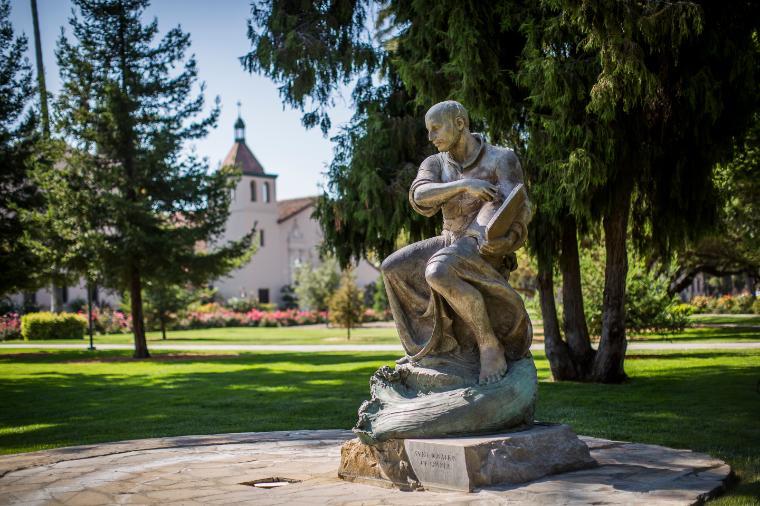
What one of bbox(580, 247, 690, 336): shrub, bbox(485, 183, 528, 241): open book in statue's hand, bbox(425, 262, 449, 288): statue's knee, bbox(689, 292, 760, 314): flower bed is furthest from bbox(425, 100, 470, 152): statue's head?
bbox(689, 292, 760, 314): flower bed

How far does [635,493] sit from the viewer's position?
16.4ft

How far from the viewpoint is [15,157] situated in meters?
25.1

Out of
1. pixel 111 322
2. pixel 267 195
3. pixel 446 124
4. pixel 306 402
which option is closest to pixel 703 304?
pixel 111 322

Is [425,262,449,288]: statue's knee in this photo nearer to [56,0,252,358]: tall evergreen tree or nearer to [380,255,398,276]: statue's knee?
[380,255,398,276]: statue's knee

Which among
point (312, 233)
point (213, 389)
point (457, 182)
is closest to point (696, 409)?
point (457, 182)

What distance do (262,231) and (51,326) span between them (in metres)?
30.8

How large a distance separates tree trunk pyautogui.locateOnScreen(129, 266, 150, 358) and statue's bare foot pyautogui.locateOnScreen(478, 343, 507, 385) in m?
19.3

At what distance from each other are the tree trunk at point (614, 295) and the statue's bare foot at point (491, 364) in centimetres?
718

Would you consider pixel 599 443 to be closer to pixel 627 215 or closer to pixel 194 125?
pixel 627 215

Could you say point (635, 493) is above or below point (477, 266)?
below

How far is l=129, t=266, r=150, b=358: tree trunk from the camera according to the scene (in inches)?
937

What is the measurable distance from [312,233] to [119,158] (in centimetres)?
4793

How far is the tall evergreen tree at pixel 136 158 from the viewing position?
907 inches

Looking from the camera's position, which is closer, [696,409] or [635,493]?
[635,493]
